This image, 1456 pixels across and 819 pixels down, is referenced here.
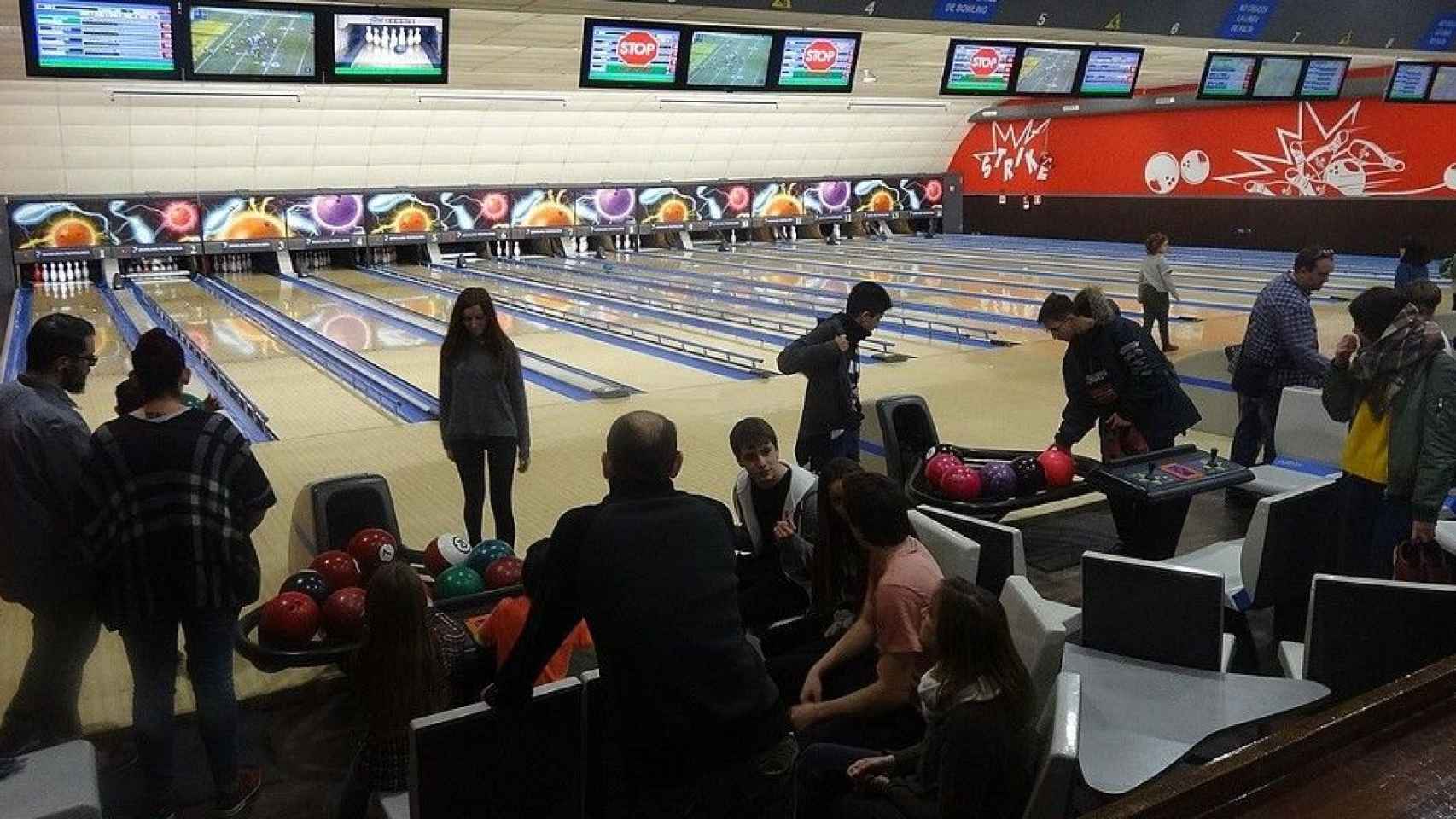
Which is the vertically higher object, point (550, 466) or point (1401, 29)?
point (1401, 29)

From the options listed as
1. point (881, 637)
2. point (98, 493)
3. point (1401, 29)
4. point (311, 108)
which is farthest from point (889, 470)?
point (311, 108)

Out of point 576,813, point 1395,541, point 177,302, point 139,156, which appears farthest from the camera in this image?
point 139,156

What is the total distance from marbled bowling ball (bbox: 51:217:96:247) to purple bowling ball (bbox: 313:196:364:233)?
301 centimetres

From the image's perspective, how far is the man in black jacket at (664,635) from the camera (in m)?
1.64

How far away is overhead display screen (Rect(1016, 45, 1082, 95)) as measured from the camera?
23.2 ft

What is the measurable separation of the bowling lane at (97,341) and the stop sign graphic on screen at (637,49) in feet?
10.0

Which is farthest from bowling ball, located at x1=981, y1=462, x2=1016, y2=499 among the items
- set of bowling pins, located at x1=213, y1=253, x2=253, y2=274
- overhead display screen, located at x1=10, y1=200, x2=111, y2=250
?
set of bowling pins, located at x1=213, y1=253, x2=253, y2=274

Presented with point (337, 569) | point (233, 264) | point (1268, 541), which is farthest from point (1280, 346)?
point (233, 264)

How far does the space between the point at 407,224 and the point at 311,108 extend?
3.08m

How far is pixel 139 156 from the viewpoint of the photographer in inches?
569

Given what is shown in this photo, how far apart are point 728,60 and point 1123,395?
9.94 feet

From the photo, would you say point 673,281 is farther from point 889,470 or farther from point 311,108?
point 889,470

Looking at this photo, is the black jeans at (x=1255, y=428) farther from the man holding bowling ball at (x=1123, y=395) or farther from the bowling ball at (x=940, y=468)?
the bowling ball at (x=940, y=468)

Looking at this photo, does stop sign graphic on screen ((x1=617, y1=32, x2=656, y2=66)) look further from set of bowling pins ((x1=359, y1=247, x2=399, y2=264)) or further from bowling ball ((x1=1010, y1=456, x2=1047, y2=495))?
set of bowling pins ((x1=359, y1=247, x2=399, y2=264))
